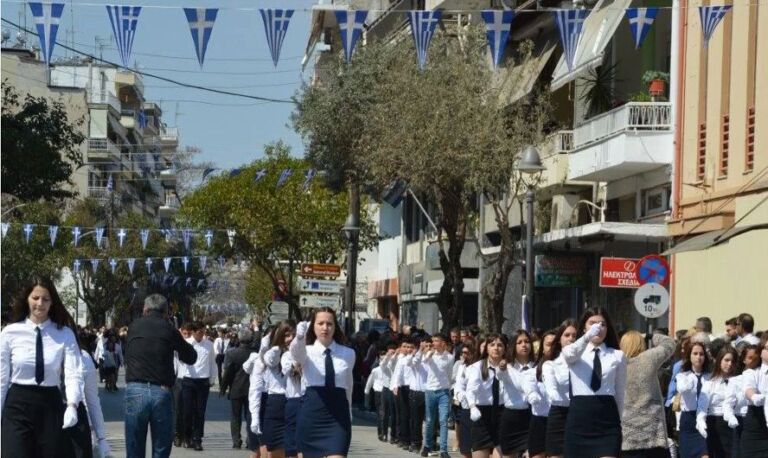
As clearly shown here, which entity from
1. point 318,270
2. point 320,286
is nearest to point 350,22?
point 320,286

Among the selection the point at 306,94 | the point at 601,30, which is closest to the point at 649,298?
the point at 601,30

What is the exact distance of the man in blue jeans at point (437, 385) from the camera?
2573cm

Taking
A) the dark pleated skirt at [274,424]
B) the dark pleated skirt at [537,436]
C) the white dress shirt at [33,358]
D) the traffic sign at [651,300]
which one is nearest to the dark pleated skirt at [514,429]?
the dark pleated skirt at [537,436]

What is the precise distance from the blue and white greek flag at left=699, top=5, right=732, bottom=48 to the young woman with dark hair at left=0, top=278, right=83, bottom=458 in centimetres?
1416

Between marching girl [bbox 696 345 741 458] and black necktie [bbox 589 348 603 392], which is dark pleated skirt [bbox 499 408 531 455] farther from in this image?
black necktie [bbox 589 348 603 392]

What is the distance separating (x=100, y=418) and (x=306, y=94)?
35292mm

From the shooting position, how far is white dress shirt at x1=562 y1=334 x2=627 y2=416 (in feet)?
47.1

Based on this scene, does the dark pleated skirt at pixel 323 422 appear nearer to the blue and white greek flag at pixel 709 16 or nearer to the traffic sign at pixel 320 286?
the blue and white greek flag at pixel 709 16

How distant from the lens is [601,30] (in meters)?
35.8

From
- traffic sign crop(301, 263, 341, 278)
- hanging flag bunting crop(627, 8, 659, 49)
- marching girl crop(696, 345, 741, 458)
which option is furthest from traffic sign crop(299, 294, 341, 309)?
marching girl crop(696, 345, 741, 458)

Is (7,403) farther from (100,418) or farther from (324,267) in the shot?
(324,267)

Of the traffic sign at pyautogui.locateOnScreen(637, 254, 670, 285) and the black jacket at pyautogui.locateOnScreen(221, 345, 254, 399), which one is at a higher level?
the traffic sign at pyautogui.locateOnScreen(637, 254, 670, 285)

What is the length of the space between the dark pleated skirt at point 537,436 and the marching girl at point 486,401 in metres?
1.38

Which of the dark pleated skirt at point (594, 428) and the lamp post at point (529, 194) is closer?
the dark pleated skirt at point (594, 428)
